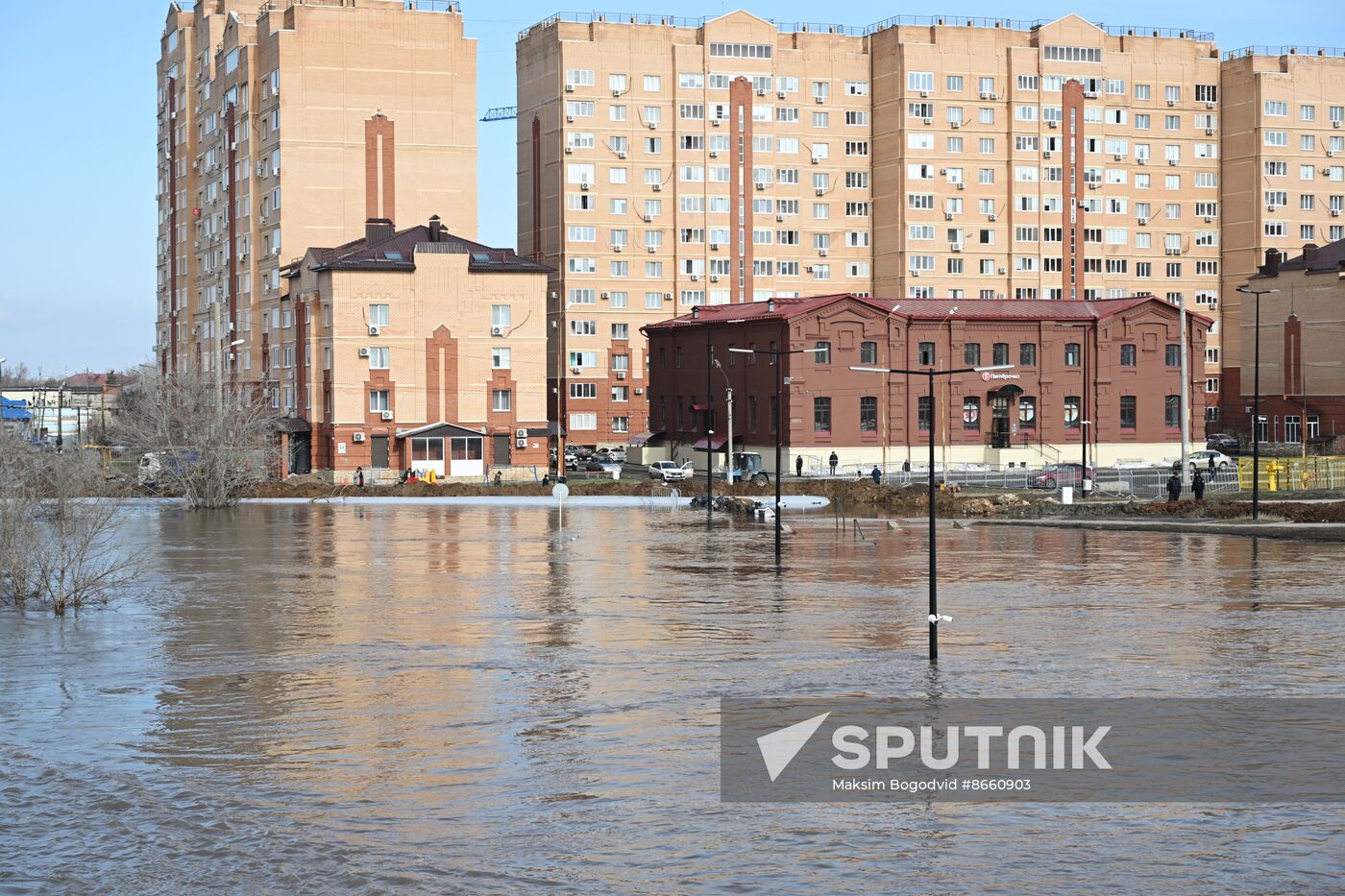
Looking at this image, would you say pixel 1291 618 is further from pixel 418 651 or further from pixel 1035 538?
pixel 1035 538

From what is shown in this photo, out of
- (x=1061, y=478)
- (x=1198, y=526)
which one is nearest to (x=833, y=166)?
(x=1061, y=478)

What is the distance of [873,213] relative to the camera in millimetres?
138125

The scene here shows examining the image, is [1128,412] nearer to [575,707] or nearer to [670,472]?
[670,472]

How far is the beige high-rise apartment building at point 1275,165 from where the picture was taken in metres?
140

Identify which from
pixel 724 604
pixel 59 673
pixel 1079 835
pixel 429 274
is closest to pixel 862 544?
pixel 724 604

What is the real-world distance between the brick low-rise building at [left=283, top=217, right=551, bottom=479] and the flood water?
41829 mm

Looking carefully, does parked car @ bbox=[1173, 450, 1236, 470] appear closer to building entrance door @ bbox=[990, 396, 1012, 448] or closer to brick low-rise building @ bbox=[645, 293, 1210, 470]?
brick low-rise building @ bbox=[645, 293, 1210, 470]

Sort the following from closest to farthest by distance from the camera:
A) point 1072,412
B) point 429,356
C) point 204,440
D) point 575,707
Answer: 1. point 575,707
2. point 204,440
3. point 429,356
4. point 1072,412

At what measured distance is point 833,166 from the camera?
137m

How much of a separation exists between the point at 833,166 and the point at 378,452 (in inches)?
2300

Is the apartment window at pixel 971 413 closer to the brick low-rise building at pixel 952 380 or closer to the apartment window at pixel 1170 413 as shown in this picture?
the brick low-rise building at pixel 952 380

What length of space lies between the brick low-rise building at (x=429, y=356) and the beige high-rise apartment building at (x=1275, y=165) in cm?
7073

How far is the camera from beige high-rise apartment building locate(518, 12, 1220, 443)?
427 ft

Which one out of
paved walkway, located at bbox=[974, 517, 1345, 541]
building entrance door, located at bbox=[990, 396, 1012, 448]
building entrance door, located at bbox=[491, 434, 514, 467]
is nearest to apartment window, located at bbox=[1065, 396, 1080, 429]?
building entrance door, located at bbox=[990, 396, 1012, 448]
